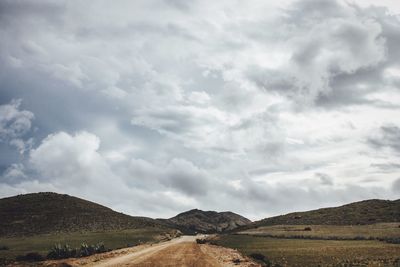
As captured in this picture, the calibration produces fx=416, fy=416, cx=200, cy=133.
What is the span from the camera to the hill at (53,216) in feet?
341

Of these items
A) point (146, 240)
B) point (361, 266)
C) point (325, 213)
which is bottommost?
point (361, 266)

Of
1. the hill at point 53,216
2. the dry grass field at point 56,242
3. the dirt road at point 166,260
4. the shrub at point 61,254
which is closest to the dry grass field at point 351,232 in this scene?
the dry grass field at point 56,242

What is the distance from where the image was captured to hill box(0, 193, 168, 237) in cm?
10388

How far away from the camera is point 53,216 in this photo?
383ft

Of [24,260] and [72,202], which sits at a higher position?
[72,202]

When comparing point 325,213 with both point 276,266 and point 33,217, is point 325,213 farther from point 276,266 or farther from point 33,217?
point 276,266

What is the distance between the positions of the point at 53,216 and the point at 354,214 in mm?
86908

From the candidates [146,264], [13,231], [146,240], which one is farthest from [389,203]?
[146,264]

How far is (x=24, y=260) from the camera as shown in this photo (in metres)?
Answer: 38.2

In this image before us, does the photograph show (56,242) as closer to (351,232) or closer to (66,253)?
(66,253)

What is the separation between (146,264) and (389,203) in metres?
124

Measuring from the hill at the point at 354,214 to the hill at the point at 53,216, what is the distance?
49.6 metres

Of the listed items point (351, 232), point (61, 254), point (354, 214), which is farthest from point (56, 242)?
point (354, 214)

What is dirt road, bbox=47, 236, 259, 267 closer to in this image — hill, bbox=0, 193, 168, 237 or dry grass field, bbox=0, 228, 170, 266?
dry grass field, bbox=0, 228, 170, 266
